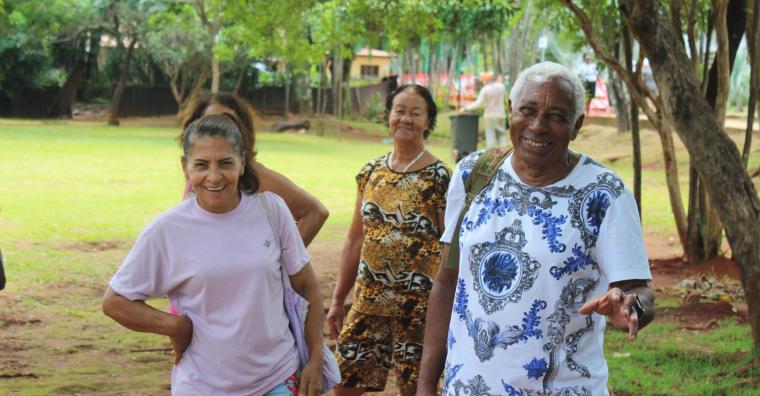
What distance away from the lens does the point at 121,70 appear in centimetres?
4925

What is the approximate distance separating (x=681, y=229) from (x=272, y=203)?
9.01 meters

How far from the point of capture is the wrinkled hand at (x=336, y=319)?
5.33 m

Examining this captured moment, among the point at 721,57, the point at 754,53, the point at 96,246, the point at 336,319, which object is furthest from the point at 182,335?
the point at 96,246

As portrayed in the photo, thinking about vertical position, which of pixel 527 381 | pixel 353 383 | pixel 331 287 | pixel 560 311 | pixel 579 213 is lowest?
pixel 331 287

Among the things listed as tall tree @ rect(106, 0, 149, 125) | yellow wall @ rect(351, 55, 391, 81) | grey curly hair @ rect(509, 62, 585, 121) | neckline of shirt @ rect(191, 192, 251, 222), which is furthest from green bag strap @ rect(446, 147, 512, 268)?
yellow wall @ rect(351, 55, 391, 81)

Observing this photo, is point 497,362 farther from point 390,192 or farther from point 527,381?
point 390,192

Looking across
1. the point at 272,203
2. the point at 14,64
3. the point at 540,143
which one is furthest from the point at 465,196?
the point at 14,64

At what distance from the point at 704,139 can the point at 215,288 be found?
431 centimetres

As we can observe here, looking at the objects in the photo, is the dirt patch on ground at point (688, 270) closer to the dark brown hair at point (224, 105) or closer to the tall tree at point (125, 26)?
the dark brown hair at point (224, 105)

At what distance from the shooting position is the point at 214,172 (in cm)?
338

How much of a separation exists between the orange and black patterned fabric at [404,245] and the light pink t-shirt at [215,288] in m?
1.69

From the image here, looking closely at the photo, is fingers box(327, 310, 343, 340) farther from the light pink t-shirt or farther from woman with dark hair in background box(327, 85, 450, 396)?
the light pink t-shirt

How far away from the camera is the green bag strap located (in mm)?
3083

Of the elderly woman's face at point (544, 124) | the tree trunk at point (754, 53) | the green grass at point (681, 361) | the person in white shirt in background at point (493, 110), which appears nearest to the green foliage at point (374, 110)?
the person in white shirt in background at point (493, 110)
